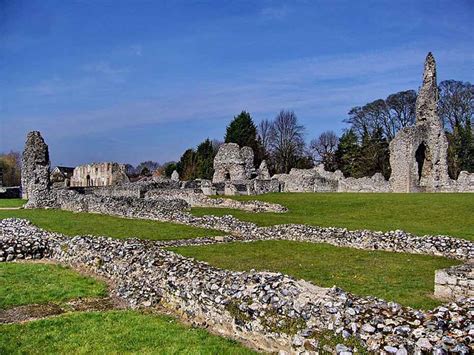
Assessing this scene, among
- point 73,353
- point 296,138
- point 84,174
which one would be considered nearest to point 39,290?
point 73,353

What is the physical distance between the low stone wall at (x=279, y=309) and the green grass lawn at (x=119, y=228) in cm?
673

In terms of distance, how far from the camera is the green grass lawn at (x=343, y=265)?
10.7 meters

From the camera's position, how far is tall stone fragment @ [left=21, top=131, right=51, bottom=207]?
34594mm

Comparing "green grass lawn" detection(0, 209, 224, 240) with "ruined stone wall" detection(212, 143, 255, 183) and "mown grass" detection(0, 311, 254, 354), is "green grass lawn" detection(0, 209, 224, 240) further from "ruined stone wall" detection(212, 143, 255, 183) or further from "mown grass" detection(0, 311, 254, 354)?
"ruined stone wall" detection(212, 143, 255, 183)

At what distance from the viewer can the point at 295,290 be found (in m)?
8.45

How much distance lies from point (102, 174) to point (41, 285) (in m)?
55.2

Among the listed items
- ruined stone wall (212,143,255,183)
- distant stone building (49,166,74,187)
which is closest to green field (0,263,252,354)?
ruined stone wall (212,143,255,183)

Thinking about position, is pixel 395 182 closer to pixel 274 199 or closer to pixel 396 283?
pixel 274 199

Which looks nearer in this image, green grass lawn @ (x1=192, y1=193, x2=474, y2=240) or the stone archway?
green grass lawn @ (x1=192, y1=193, x2=474, y2=240)

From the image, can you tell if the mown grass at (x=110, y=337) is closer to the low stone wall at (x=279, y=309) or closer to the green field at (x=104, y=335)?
the green field at (x=104, y=335)

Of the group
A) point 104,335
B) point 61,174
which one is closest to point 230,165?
point 104,335

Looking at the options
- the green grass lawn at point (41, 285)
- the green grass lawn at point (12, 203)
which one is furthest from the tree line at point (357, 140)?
the green grass lawn at point (41, 285)

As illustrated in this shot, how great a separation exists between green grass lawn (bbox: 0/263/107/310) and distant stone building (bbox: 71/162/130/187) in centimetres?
4624

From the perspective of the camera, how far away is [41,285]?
12828mm
